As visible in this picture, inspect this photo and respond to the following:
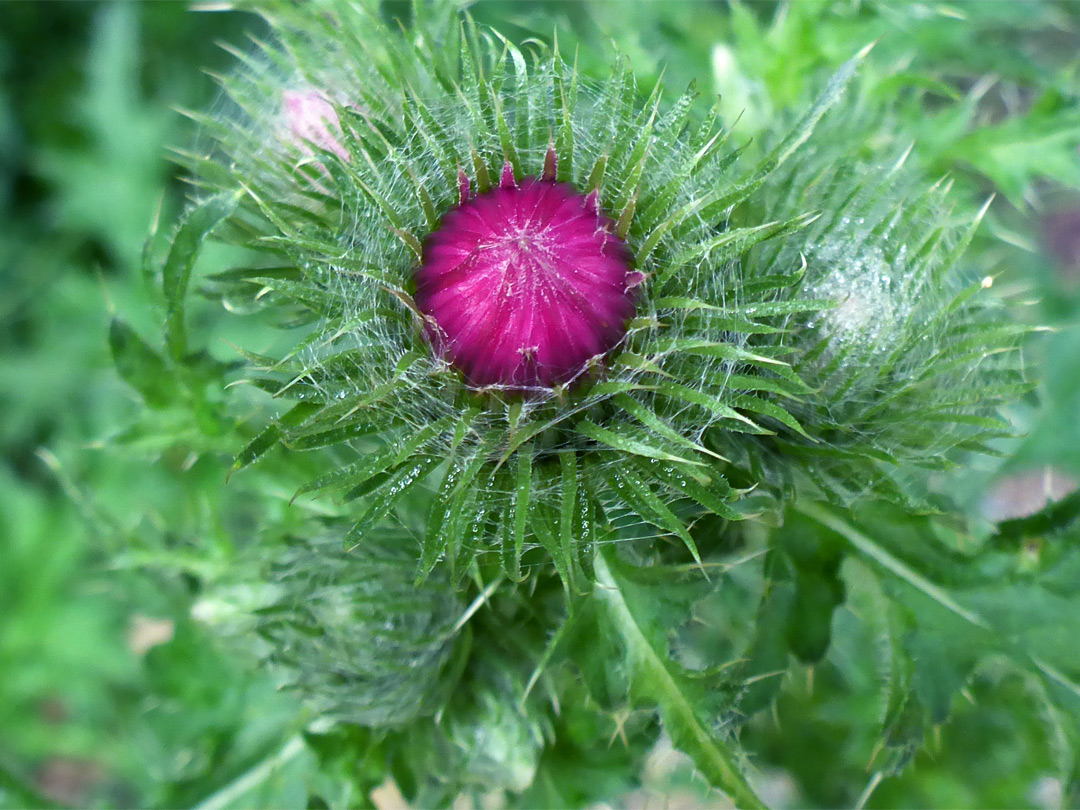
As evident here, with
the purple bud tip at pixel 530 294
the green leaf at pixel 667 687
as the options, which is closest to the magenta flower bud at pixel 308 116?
the purple bud tip at pixel 530 294

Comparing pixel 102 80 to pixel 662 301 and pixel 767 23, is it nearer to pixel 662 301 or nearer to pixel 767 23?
pixel 767 23

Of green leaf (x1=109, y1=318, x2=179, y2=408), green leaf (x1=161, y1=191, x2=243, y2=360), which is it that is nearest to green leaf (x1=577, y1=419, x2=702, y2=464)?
green leaf (x1=161, y1=191, x2=243, y2=360)

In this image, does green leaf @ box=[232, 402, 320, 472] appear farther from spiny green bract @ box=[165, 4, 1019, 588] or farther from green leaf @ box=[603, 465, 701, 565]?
green leaf @ box=[603, 465, 701, 565]

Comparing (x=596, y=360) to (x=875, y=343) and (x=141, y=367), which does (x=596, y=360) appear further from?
(x=141, y=367)

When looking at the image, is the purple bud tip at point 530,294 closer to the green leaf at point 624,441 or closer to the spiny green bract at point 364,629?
the green leaf at point 624,441

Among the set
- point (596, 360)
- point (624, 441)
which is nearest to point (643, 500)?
point (624, 441)

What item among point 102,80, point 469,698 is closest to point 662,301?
point 469,698
